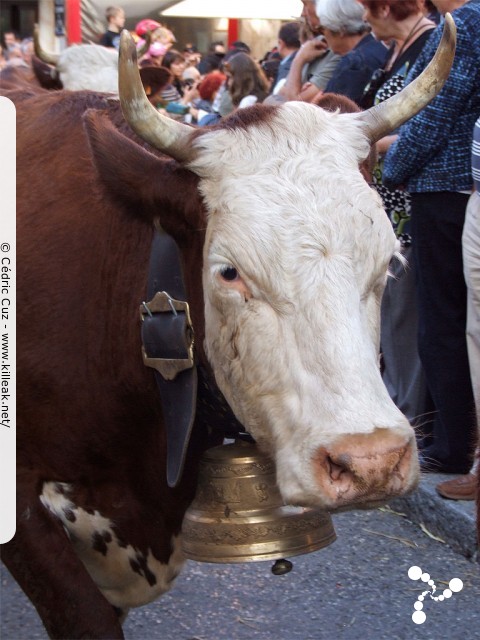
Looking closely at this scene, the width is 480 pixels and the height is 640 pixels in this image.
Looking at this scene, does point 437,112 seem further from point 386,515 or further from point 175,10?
point 175,10

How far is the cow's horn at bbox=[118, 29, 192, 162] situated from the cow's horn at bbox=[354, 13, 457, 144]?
43 centimetres

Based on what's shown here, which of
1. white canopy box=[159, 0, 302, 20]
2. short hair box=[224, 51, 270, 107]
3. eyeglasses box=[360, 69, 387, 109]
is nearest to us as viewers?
eyeglasses box=[360, 69, 387, 109]

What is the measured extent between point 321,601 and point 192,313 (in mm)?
1552

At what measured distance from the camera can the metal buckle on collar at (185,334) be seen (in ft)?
8.09

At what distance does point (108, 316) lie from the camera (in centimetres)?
269

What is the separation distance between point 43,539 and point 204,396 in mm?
535

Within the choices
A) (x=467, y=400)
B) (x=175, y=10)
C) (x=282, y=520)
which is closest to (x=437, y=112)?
(x=467, y=400)

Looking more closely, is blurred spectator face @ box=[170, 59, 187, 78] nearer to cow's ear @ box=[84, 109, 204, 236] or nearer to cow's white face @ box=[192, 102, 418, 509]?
cow's ear @ box=[84, 109, 204, 236]

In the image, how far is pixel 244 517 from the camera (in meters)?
2.57

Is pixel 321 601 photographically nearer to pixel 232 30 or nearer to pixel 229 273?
pixel 229 273

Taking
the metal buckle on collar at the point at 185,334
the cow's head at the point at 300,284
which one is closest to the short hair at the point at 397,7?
the cow's head at the point at 300,284

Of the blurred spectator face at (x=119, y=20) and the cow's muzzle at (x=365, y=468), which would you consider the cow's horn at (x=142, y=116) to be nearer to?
the cow's muzzle at (x=365, y=468)

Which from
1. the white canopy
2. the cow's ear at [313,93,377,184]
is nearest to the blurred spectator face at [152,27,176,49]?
the white canopy

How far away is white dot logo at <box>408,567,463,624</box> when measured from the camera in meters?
3.42
